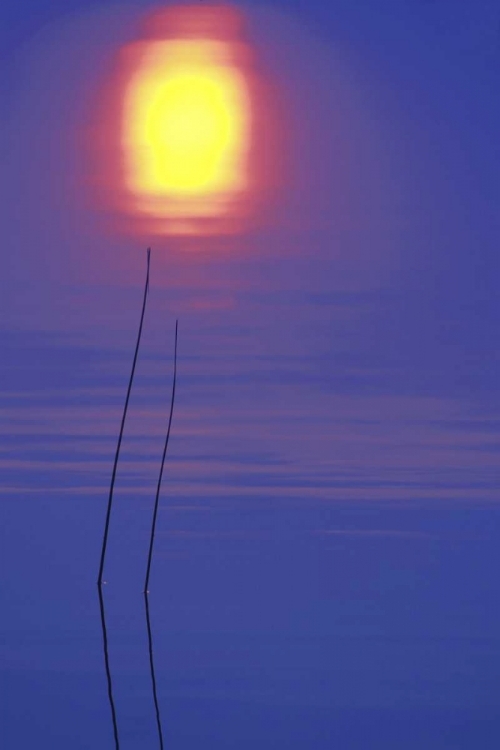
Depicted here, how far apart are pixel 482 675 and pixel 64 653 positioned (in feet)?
3.67

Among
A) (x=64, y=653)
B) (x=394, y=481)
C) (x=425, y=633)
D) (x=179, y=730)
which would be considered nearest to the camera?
(x=179, y=730)

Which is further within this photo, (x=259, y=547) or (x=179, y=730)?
(x=259, y=547)

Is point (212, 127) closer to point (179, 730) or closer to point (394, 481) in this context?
point (394, 481)

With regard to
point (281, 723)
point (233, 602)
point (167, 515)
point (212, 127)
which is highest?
point (212, 127)

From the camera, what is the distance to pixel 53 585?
596cm

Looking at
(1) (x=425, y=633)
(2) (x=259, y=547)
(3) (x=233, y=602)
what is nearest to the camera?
(1) (x=425, y=633)

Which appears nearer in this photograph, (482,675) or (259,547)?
(482,675)

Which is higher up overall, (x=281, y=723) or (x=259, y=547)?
(x=259, y=547)

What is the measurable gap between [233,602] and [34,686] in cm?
134

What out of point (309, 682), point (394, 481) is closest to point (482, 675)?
point (309, 682)

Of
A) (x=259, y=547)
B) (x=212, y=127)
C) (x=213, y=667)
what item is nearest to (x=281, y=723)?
(x=213, y=667)

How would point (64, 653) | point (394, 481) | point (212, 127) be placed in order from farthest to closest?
point (212, 127), point (394, 481), point (64, 653)

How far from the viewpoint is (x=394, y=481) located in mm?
8758

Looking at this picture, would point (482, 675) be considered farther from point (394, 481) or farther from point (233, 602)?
point (394, 481)
